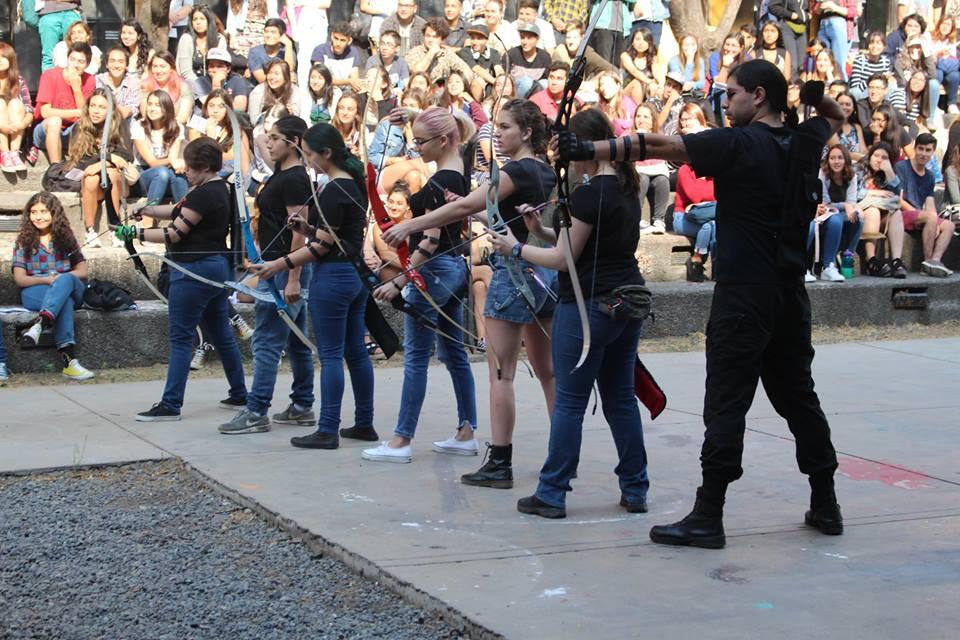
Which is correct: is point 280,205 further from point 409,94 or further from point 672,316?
point 672,316

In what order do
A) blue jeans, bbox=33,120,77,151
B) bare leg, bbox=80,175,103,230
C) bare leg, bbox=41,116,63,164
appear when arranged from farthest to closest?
blue jeans, bbox=33,120,77,151 → bare leg, bbox=41,116,63,164 → bare leg, bbox=80,175,103,230

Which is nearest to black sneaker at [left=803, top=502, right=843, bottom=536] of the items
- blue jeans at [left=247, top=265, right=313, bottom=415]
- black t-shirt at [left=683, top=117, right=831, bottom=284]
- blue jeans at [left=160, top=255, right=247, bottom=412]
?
black t-shirt at [left=683, top=117, right=831, bottom=284]

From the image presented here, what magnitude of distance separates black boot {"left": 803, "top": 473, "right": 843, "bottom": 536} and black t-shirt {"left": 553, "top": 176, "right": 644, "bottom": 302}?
3.35 ft

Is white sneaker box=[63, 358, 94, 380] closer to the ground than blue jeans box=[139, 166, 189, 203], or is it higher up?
closer to the ground

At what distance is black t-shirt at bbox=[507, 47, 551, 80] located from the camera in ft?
41.8

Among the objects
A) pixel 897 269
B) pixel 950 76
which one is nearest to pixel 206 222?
pixel 897 269

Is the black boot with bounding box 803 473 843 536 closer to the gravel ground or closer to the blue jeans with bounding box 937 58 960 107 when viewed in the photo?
the gravel ground

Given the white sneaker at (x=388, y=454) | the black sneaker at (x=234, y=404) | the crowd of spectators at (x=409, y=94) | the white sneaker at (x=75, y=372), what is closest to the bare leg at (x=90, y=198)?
the crowd of spectators at (x=409, y=94)

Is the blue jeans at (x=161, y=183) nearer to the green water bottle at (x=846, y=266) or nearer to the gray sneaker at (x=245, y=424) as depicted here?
the gray sneaker at (x=245, y=424)

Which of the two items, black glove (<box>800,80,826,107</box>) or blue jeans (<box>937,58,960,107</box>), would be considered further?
blue jeans (<box>937,58,960,107</box>)

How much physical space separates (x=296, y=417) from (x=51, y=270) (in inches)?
105

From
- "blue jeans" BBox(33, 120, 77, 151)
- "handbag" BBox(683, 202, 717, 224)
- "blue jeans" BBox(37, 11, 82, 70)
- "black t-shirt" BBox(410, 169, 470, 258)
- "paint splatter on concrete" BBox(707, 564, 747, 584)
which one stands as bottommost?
"paint splatter on concrete" BBox(707, 564, 747, 584)

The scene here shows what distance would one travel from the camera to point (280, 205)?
22.8ft

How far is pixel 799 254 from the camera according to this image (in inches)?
189
